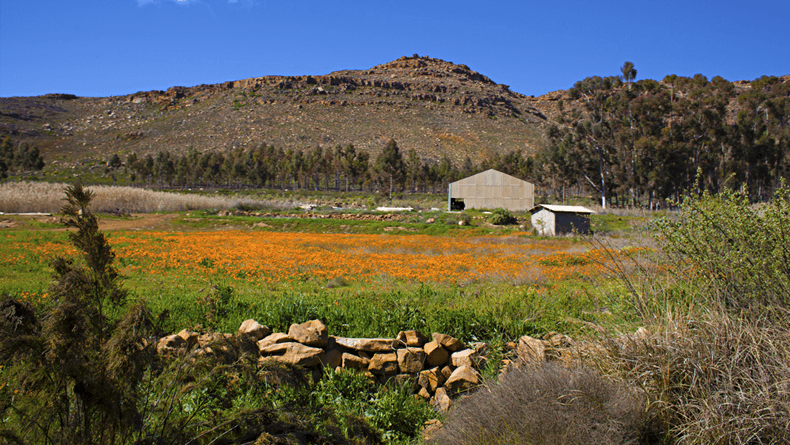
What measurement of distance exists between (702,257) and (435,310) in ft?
11.5

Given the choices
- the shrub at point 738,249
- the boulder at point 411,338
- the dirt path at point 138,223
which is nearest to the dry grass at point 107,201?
the dirt path at point 138,223

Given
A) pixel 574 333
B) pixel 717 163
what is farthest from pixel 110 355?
pixel 717 163

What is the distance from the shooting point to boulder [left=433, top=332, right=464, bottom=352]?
5.78m

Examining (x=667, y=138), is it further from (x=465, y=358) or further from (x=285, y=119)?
(x=285, y=119)

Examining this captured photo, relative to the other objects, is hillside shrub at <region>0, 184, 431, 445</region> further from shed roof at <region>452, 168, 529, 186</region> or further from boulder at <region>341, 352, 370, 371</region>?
shed roof at <region>452, 168, 529, 186</region>

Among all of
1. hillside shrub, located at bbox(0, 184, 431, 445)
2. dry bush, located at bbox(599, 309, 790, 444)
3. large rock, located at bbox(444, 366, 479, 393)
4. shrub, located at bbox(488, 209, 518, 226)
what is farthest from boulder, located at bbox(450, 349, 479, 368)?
shrub, located at bbox(488, 209, 518, 226)

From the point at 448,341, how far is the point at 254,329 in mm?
2649

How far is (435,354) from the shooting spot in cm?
570

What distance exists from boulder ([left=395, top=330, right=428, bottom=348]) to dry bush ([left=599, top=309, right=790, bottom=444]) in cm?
229

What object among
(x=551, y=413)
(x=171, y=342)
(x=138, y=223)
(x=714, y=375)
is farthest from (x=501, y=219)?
(x=551, y=413)

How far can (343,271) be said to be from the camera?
11180 mm

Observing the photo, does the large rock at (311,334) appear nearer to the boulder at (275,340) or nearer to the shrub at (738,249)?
the boulder at (275,340)

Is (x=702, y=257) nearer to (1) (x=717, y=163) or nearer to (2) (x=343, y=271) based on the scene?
(2) (x=343, y=271)

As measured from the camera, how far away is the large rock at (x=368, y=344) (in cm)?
565
